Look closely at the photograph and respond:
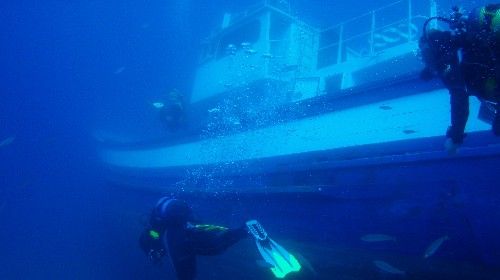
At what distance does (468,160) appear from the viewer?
3.74m

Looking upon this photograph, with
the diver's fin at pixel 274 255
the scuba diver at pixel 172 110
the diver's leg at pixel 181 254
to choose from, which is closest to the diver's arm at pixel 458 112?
the diver's fin at pixel 274 255

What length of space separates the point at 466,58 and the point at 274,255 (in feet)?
9.73

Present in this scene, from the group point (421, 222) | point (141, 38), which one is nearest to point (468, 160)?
point (421, 222)

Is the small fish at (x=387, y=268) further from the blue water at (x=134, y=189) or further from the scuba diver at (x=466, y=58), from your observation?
the scuba diver at (x=466, y=58)

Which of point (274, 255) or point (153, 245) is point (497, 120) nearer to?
point (274, 255)

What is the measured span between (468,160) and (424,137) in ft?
2.08

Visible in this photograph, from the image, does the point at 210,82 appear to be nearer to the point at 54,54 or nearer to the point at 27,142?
the point at 27,142

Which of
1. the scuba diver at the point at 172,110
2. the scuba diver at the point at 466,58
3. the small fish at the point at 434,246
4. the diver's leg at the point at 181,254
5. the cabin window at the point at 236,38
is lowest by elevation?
the diver's leg at the point at 181,254

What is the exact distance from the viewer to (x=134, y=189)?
10164mm

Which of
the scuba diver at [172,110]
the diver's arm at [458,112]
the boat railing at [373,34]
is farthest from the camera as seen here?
the scuba diver at [172,110]

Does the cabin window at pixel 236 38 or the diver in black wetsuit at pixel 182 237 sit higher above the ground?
the cabin window at pixel 236 38

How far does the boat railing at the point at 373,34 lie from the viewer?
33.1ft

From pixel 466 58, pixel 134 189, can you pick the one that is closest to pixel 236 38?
pixel 134 189

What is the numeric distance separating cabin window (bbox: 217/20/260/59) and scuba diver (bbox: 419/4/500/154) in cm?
1080
